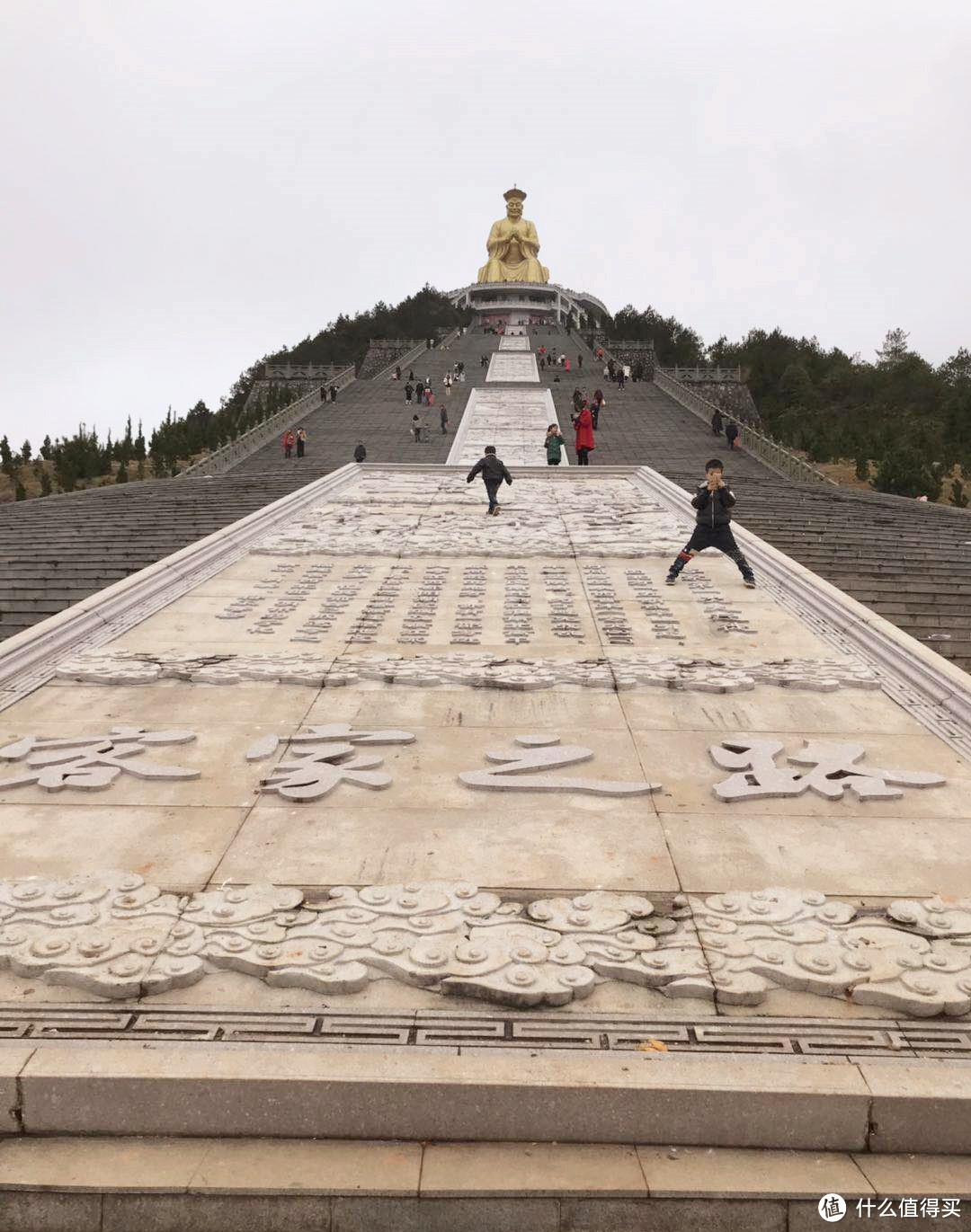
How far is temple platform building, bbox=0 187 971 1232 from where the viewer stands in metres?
2.66

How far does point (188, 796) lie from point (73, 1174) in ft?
6.72

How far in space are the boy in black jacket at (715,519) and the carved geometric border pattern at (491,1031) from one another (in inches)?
216

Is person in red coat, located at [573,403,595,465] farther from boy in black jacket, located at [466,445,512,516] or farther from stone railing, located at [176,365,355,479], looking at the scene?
stone railing, located at [176,365,355,479]

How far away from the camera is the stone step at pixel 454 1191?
2.55 m

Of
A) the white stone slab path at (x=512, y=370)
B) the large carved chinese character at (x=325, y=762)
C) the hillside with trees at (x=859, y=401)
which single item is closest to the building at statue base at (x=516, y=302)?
the hillside with trees at (x=859, y=401)

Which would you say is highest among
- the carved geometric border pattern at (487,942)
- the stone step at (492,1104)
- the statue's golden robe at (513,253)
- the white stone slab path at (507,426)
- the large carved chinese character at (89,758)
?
the statue's golden robe at (513,253)

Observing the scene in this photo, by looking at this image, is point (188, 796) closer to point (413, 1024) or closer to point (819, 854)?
point (413, 1024)

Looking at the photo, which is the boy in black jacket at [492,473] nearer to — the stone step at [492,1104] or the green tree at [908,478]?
the stone step at [492,1104]

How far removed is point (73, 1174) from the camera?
2623mm

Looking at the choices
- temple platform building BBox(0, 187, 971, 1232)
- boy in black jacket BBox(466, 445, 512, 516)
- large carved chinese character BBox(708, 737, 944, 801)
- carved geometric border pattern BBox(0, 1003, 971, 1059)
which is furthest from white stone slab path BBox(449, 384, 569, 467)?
carved geometric border pattern BBox(0, 1003, 971, 1059)

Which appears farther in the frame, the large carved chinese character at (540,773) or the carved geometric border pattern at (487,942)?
Result: the large carved chinese character at (540,773)

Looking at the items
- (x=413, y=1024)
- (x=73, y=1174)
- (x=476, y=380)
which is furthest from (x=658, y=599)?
(x=476, y=380)

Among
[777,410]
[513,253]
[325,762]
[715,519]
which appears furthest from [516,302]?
[325,762]

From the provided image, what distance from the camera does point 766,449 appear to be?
23.2 meters
